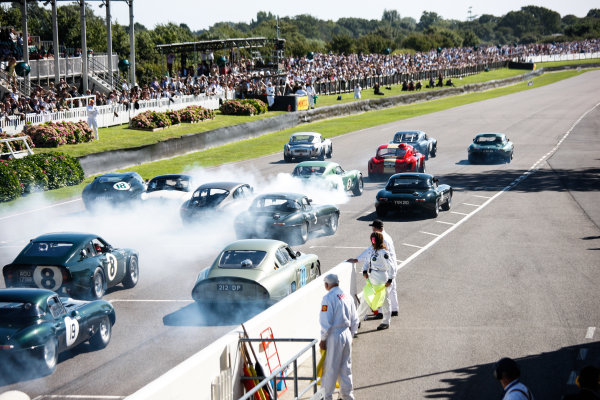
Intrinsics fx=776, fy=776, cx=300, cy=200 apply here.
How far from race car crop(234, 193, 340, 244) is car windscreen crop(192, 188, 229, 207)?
2.13m

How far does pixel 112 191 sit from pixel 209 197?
4.62 meters

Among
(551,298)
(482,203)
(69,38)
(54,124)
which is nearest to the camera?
(551,298)

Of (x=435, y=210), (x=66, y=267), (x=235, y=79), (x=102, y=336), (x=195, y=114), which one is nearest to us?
(x=102, y=336)

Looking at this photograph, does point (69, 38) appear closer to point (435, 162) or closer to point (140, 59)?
point (140, 59)

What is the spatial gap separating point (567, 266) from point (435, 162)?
21.3m

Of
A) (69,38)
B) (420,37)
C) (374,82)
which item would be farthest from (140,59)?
(420,37)

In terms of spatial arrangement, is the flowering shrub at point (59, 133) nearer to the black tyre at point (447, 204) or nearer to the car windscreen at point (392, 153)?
the car windscreen at point (392, 153)

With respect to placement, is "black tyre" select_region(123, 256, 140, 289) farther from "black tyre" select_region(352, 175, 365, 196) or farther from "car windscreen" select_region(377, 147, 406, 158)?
"car windscreen" select_region(377, 147, 406, 158)

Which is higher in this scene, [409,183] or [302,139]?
[302,139]

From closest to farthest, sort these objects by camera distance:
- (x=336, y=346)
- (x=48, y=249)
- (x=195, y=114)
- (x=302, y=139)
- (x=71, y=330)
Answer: (x=336, y=346) < (x=71, y=330) < (x=48, y=249) < (x=302, y=139) < (x=195, y=114)

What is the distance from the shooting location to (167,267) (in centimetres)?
1788

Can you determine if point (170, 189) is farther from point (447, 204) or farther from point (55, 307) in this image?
point (55, 307)

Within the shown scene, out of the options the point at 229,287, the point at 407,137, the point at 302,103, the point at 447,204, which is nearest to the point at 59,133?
the point at 407,137

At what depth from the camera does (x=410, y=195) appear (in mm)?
23391
